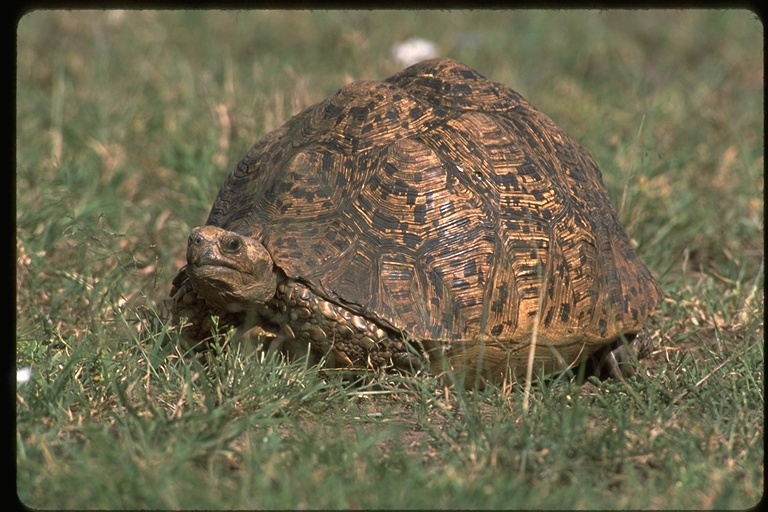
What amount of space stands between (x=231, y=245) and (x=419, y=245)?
0.76 m

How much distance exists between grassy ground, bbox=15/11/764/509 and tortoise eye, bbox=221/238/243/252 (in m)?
0.45

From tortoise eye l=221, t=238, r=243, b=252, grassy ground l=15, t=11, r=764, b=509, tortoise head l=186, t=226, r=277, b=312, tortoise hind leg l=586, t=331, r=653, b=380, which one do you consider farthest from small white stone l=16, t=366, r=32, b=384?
tortoise hind leg l=586, t=331, r=653, b=380

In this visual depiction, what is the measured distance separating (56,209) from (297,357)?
2.40 metres

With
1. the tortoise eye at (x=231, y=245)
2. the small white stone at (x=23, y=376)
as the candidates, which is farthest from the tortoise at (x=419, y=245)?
the small white stone at (x=23, y=376)

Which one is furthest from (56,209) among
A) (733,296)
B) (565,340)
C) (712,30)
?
(712,30)

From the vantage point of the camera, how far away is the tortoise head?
407cm

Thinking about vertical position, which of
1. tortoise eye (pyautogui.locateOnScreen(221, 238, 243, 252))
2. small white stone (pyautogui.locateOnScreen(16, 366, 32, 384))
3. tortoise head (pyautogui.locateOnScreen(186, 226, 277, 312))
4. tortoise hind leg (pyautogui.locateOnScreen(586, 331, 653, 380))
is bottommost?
tortoise hind leg (pyautogui.locateOnScreen(586, 331, 653, 380))

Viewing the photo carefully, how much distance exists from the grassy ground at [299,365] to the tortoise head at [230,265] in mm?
320

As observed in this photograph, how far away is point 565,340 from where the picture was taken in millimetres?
4379

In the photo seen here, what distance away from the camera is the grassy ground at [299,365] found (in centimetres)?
329

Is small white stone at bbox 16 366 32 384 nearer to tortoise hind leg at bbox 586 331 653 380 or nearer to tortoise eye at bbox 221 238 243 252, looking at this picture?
tortoise eye at bbox 221 238 243 252

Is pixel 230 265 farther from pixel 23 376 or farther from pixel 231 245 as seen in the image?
pixel 23 376

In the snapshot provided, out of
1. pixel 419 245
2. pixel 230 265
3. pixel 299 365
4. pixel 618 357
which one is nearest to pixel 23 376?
pixel 230 265

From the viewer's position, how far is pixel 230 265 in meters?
4.07
